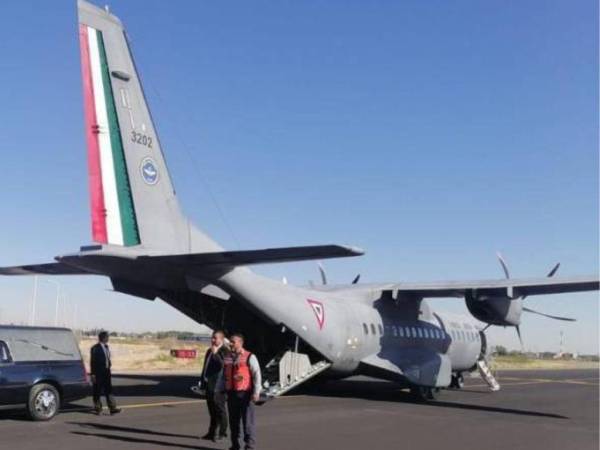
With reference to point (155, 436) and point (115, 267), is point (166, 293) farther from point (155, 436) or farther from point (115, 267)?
point (155, 436)

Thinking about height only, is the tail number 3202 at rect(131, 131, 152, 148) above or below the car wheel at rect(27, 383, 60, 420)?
above

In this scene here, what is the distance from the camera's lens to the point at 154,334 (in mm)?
160750

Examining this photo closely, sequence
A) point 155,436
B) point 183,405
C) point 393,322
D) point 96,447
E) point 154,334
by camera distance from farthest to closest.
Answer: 1. point 154,334
2. point 393,322
3. point 183,405
4. point 155,436
5. point 96,447

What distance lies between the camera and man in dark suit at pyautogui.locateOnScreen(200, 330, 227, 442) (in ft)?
36.4

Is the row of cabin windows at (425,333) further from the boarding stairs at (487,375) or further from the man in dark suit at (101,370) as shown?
the man in dark suit at (101,370)

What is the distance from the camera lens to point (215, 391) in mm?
10984

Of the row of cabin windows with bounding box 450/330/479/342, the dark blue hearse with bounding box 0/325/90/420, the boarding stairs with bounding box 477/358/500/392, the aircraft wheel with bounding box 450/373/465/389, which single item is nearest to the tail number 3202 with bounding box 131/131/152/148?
the dark blue hearse with bounding box 0/325/90/420

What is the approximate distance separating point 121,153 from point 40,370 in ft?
15.1

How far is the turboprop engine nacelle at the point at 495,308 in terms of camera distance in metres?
21.1

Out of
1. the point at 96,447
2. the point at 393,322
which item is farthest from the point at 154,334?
the point at 96,447

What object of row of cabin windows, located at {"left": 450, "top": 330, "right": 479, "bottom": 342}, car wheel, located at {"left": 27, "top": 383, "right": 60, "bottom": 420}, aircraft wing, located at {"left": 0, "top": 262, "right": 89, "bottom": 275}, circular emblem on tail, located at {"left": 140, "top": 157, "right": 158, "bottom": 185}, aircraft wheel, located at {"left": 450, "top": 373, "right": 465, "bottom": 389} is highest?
circular emblem on tail, located at {"left": 140, "top": 157, "right": 158, "bottom": 185}

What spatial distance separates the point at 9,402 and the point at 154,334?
153 metres

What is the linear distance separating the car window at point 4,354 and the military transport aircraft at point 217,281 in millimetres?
1810

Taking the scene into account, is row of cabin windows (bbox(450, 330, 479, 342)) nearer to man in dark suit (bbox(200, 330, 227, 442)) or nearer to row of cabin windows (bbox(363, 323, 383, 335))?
row of cabin windows (bbox(363, 323, 383, 335))
